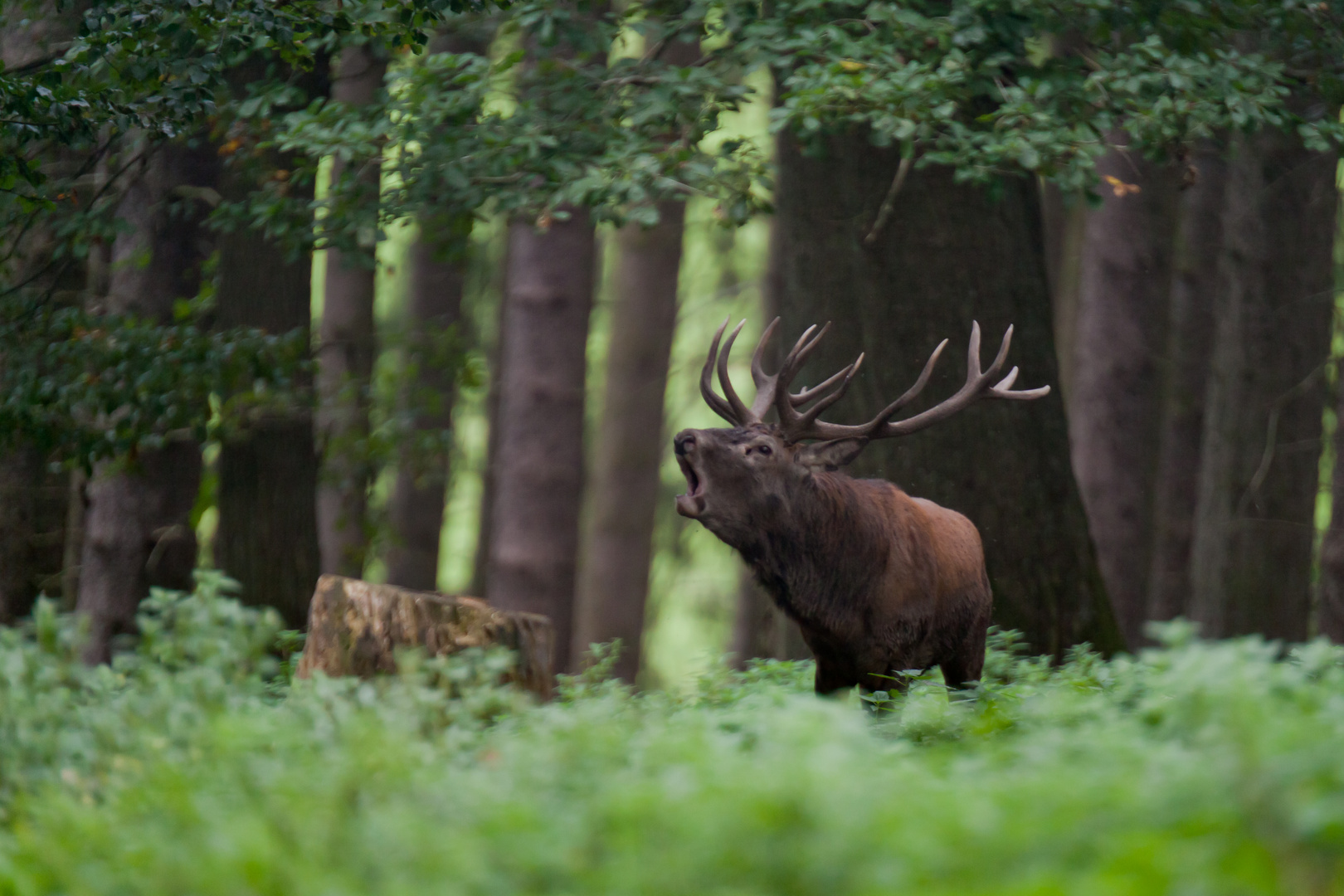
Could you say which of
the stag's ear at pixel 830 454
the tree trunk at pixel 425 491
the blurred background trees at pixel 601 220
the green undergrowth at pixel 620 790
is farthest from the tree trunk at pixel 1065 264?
the green undergrowth at pixel 620 790

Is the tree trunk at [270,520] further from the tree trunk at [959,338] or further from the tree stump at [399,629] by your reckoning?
the tree trunk at [959,338]

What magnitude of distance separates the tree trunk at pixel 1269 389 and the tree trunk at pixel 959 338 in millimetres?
3020

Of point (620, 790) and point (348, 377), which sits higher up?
point (348, 377)

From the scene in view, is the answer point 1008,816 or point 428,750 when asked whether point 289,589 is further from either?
point 1008,816

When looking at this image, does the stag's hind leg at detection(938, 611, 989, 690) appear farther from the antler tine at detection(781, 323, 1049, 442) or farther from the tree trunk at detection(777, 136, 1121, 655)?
the tree trunk at detection(777, 136, 1121, 655)

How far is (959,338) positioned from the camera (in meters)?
8.77

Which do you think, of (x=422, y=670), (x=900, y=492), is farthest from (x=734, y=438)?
(x=422, y=670)

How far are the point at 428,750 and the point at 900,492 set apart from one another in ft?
11.8

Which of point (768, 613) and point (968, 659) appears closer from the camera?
point (968, 659)

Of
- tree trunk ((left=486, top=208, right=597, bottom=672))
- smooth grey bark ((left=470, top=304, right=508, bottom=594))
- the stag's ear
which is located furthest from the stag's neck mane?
smooth grey bark ((left=470, top=304, right=508, bottom=594))

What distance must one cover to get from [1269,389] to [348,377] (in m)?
7.60

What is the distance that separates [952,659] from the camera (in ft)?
22.0

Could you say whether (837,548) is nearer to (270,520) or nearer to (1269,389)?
(270,520)

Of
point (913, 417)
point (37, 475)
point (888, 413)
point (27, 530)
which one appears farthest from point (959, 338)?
point (27, 530)
